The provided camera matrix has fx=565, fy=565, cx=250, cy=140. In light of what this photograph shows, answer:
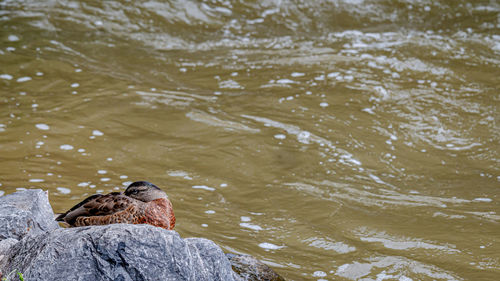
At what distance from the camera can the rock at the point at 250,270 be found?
12.1ft

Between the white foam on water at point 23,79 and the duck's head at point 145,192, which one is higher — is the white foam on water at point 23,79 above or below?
below

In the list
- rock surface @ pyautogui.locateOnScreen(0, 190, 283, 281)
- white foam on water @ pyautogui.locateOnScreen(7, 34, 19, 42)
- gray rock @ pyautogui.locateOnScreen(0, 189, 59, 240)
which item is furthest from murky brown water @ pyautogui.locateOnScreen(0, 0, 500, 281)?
rock surface @ pyautogui.locateOnScreen(0, 190, 283, 281)

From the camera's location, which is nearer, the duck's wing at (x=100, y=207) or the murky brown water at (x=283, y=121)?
the duck's wing at (x=100, y=207)

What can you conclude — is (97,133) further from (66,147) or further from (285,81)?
(285,81)

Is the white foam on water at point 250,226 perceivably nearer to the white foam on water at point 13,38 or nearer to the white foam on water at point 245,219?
the white foam on water at point 245,219

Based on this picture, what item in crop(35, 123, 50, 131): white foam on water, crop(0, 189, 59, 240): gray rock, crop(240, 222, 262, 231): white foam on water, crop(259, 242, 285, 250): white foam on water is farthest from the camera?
crop(35, 123, 50, 131): white foam on water

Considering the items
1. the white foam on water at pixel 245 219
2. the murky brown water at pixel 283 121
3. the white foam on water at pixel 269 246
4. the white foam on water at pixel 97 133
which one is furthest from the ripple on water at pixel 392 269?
the white foam on water at pixel 97 133

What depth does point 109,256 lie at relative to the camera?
282 centimetres

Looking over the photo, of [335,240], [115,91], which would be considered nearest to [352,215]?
[335,240]

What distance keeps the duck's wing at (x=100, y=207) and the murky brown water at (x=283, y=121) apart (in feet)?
2.72

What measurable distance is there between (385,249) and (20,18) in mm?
8452

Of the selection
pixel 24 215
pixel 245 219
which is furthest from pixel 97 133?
pixel 24 215

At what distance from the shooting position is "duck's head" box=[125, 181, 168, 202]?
4133mm

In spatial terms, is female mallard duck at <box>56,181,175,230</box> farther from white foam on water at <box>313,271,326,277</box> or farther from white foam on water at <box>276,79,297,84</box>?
white foam on water at <box>276,79,297,84</box>
